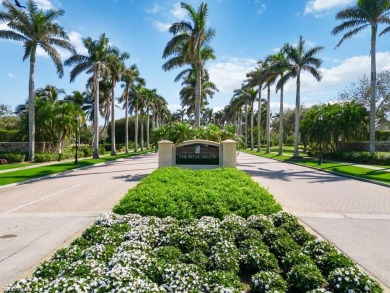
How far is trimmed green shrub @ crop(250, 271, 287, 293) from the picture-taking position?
3863mm

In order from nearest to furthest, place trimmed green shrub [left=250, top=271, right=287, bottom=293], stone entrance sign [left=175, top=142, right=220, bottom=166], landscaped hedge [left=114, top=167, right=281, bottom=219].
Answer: trimmed green shrub [left=250, top=271, right=287, bottom=293], landscaped hedge [left=114, top=167, right=281, bottom=219], stone entrance sign [left=175, top=142, right=220, bottom=166]

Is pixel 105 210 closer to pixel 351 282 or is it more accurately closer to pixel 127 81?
pixel 351 282

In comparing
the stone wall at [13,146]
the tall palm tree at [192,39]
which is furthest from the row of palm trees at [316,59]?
the stone wall at [13,146]

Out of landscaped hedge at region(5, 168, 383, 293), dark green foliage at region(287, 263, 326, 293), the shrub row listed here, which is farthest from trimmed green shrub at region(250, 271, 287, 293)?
the shrub row

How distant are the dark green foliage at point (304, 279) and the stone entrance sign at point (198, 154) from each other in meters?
12.9

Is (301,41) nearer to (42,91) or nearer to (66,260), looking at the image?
(66,260)

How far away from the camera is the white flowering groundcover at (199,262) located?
368 centimetres

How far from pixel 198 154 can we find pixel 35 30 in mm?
21878

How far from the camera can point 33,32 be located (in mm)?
28062

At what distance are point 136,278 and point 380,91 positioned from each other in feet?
186

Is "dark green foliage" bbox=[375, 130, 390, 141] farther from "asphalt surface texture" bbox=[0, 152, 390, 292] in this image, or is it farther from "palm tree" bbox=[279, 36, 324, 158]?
"asphalt surface texture" bbox=[0, 152, 390, 292]

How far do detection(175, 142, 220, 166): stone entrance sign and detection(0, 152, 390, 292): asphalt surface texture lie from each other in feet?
11.0

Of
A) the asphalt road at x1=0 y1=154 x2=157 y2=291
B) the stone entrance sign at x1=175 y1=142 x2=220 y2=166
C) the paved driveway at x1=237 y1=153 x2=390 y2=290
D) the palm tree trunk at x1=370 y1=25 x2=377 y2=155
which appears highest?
the palm tree trunk at x1=370 y1=25 x2=377 y2=155

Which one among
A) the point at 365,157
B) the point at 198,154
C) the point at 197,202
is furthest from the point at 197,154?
the point at 365,157
